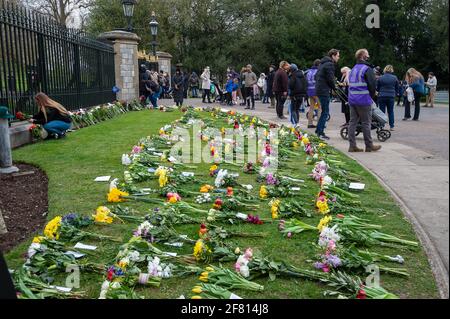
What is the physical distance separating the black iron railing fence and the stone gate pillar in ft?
7.75

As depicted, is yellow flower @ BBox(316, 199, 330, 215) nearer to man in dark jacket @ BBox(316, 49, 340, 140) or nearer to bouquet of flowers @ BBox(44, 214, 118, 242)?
bouquet of flowers @ BBox(44, 214, 118, 242)

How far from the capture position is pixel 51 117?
10.5 m

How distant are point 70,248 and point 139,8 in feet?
133

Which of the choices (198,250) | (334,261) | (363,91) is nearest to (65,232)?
(198,250)

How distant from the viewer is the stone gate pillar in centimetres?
2044

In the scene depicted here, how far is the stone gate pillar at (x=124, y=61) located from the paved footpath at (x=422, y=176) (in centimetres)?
1070

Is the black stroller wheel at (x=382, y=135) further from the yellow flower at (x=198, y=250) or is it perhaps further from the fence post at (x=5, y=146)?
the yellow flower at (x=198, y=250)

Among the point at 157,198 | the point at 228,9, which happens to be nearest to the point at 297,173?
the point at 157,198

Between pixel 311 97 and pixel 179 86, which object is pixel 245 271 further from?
pixel 179 86

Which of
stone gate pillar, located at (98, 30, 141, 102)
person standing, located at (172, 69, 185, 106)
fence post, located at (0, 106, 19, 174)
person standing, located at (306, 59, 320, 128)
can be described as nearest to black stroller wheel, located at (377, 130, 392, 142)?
person standing, located at (306, 59, 320, 128)

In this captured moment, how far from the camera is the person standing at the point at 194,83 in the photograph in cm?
3231

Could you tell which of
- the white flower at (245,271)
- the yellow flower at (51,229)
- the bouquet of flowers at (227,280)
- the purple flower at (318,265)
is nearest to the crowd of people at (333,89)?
the purple flower at (318,265)
